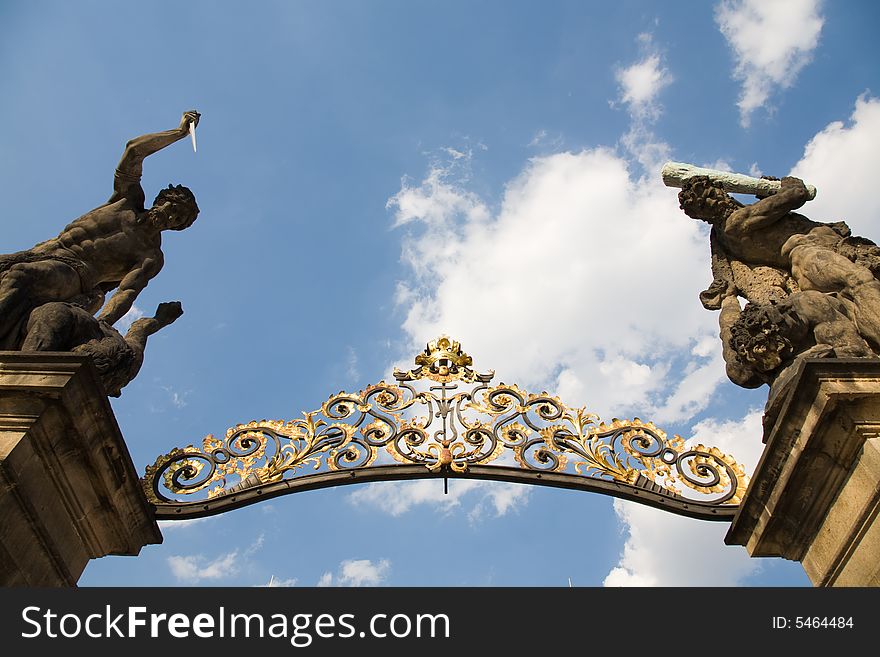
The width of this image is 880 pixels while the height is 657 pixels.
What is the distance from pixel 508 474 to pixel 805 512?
87.5 inches

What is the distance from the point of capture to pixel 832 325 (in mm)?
5336

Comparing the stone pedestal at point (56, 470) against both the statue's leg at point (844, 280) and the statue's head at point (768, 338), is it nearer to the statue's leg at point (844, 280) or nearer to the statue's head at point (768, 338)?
the statue's head at point (768, 338)

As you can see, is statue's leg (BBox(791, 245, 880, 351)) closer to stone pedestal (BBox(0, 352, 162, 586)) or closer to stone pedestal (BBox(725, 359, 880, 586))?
stone pedestal (BBox(725, 359, 880, 586))

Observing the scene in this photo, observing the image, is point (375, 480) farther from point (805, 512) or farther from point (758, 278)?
point (758, 278)

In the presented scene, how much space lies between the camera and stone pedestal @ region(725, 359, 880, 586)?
441 cm

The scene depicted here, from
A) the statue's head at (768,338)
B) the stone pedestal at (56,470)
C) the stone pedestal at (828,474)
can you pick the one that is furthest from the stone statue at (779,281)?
the stone pedestal at (56,470)

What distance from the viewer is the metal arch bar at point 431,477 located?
5.60m

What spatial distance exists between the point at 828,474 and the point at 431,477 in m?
2.98

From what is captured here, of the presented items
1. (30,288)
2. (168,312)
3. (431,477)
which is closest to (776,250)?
(431,477)

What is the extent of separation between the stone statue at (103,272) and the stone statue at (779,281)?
4.89 m

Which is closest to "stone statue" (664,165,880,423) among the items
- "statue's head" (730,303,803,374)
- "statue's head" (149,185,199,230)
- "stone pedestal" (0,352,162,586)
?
"statue's head" (730,303,803,374)

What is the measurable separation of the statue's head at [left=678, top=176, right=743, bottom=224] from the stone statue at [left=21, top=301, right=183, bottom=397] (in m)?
5.58

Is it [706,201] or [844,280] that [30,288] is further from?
[844,280]
